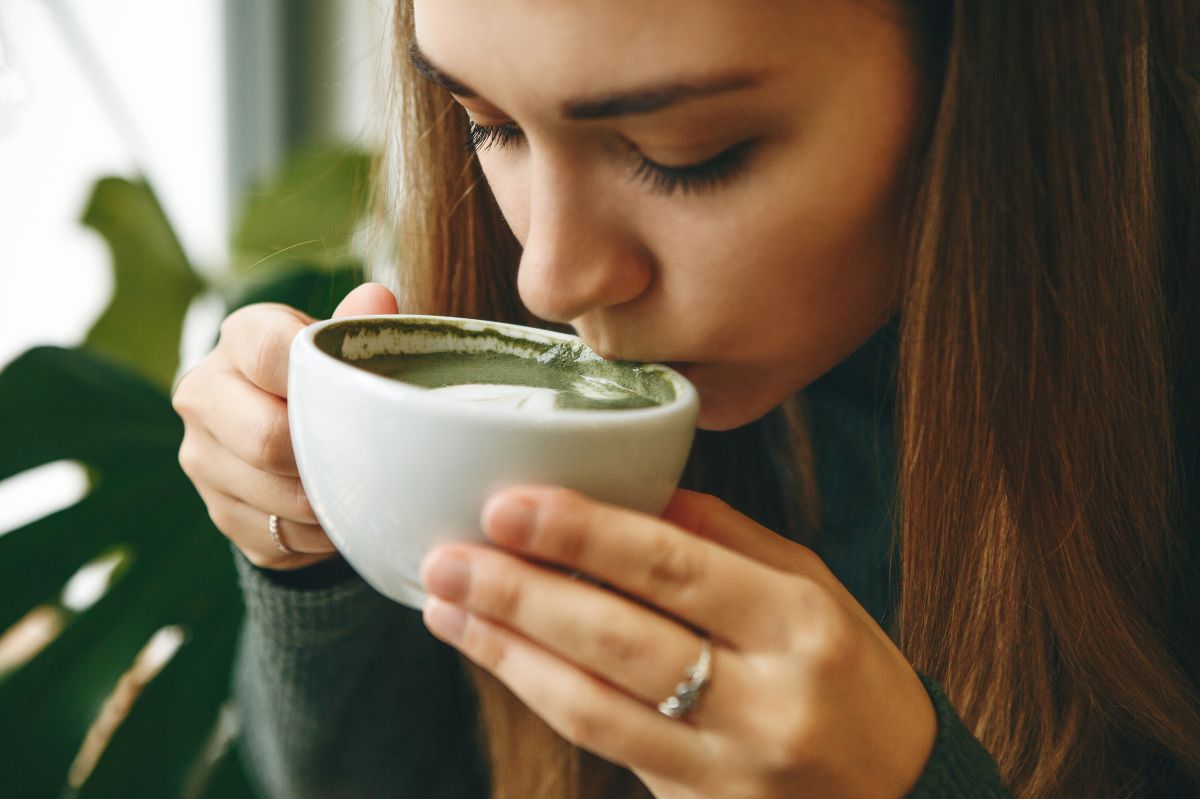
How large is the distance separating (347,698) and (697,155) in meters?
0.69

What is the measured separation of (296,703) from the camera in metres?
0.98

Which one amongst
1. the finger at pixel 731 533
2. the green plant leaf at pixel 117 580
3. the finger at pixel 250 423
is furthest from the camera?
the green plant leaf at pixel 117 580

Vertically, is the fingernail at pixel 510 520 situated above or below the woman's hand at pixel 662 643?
above

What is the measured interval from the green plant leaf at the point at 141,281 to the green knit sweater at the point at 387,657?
380mm

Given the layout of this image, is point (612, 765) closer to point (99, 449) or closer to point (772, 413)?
point (772, 413)

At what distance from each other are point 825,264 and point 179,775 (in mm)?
849

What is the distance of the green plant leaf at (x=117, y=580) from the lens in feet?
2.89

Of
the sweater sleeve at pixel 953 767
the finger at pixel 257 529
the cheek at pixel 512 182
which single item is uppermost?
the cheek at pixel 512 182

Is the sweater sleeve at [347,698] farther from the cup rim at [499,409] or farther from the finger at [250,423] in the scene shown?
the cup rim at [499,409]

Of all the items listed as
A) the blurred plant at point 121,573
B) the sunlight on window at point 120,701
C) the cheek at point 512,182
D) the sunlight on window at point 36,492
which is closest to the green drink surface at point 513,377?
the cheek at point 512,182

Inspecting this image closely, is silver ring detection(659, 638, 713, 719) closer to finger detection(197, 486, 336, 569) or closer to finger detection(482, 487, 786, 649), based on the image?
finger detection(482, 487, 786, 649)

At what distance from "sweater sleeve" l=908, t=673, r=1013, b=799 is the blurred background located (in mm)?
750

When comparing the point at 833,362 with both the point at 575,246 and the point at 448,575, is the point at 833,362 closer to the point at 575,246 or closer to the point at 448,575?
the point at 575,246

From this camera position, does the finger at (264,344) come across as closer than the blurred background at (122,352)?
Yes
